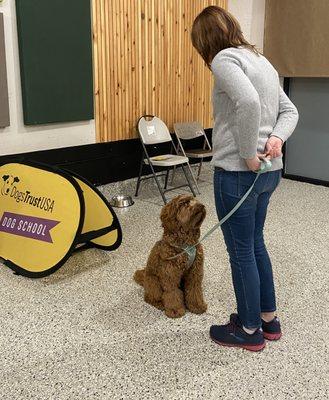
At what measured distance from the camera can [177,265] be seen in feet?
7.90

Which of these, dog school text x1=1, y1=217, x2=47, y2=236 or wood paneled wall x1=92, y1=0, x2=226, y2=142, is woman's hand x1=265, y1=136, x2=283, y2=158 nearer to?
dog school text x1=1, y1=217, x2=47, y2=236

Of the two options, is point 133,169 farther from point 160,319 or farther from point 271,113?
point 271,113

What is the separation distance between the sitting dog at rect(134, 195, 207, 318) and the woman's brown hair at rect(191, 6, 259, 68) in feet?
2.46

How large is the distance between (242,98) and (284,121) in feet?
1.09

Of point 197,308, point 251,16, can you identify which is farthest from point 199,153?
Result: point 197,308

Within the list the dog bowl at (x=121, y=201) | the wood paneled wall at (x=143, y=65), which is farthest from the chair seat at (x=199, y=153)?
the dog bowl at (x=121, y=201)

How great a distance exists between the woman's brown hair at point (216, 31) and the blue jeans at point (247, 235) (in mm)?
521

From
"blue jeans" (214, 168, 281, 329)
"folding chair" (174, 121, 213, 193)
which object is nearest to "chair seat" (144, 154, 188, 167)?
"folding chair" (174, 121, 213, 193)

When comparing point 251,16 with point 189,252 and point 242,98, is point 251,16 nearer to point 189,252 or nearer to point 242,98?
point 189,252

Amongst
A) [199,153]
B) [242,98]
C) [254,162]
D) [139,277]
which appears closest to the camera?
[242,98]

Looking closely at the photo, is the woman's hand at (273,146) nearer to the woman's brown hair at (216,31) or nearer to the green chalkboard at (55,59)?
the woman's brown hair at (216,31)

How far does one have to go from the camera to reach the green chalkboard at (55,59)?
3840mm

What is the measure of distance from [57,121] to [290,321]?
283cm

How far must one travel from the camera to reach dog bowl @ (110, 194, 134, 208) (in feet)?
15.2
